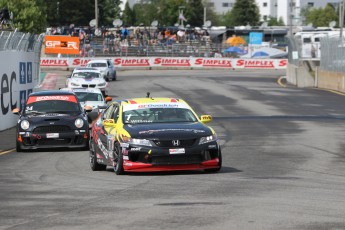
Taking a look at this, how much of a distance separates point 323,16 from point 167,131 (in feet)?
490

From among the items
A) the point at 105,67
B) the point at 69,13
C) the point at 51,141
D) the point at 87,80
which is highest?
the point at 69,13

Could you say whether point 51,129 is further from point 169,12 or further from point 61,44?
point 169,12

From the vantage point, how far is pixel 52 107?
24.9 m

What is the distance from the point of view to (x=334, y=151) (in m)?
21.9

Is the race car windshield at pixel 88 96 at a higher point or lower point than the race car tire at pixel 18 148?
higher

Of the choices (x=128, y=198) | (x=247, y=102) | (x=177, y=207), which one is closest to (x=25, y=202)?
(x=128, y=198)

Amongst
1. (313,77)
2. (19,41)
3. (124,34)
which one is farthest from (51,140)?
(124,34)

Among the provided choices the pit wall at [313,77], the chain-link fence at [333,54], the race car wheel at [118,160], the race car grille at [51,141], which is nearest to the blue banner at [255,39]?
the pit wall at [313,77]

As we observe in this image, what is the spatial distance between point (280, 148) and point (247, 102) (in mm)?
21805

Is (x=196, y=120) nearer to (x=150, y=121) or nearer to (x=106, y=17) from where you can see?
(x=150, y=121)

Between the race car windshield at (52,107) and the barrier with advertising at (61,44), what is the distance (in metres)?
54.5

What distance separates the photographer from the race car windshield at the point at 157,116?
1727 cm

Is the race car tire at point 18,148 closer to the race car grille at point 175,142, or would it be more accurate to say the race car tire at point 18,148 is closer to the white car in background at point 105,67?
the race car grille at point 175,142

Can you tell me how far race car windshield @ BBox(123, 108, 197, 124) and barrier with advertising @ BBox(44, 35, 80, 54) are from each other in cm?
6219
